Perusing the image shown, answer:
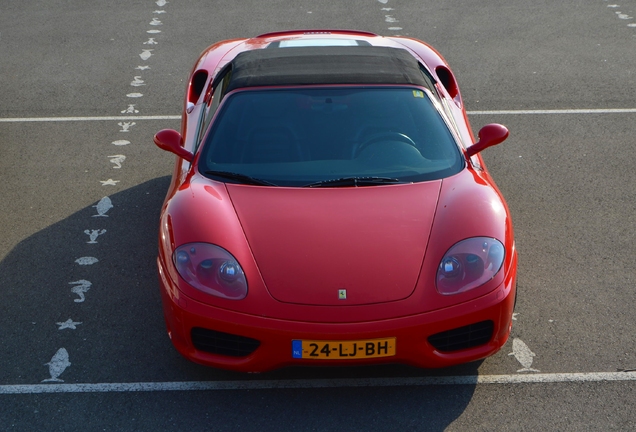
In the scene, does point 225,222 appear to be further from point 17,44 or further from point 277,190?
point 17,44

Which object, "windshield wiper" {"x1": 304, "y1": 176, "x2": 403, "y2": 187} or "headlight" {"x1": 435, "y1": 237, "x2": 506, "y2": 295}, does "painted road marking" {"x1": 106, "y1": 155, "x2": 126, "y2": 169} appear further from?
"headlight" {"x1": 435, "y1": 237, "x2": 506, "y2": 295}

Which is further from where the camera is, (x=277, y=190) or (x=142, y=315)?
(x=142, y=315)

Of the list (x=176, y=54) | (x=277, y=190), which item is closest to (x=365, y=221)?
(x=277, y=190)

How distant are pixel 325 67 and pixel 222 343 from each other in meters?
2.00

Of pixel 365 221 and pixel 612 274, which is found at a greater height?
pixel 365 221

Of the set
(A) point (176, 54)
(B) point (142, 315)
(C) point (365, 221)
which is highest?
(C) point (365, 221)

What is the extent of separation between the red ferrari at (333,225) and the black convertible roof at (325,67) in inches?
0.6

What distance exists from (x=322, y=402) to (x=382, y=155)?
1.45 meters

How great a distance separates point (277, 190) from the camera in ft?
13.7

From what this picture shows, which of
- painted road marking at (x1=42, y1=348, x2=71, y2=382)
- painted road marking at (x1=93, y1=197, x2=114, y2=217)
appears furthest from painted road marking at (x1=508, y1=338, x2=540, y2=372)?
painted road marking at (x1=93, y1=197, x2=114, y2=217)

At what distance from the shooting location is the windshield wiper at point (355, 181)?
422 cm

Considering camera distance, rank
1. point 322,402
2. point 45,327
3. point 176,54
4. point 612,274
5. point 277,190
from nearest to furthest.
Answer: point 322,402
point 277,190
point 45,327
point 612,274
point 176,54

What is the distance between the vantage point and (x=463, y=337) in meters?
3.71

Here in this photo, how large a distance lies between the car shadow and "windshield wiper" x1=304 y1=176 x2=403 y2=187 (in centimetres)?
99
